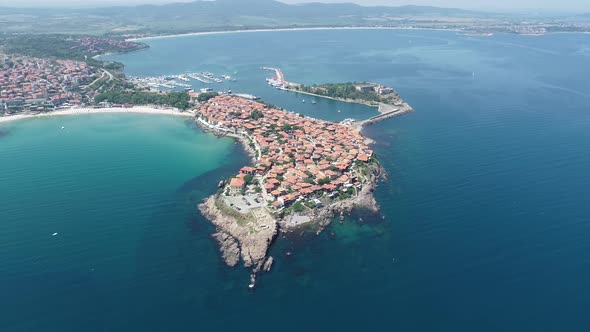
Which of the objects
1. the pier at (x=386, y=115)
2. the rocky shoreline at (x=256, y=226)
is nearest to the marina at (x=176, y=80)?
the pier at (x=386, y=115)

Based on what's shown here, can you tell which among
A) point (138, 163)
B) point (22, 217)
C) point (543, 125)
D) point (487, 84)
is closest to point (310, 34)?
point (487, 84)

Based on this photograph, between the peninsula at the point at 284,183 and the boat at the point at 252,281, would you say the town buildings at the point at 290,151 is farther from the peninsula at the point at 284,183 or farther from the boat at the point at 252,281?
the boat at the point at 252,281

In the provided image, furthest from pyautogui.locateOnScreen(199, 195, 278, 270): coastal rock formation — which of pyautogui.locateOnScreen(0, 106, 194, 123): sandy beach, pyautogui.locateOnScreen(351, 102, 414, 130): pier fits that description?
pyautogui.locateOnScreen(0, 106, 194, 123): sandy beach

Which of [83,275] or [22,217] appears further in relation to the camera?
[22,217]

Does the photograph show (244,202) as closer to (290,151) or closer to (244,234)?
A: (244,234)

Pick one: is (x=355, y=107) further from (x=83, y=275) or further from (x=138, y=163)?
(x=83, y=275)

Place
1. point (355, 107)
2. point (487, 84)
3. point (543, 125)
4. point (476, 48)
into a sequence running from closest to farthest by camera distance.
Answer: point (543, 125), point (355, 107), point (487, 84), point (476, 48)

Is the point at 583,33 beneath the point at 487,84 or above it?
above
